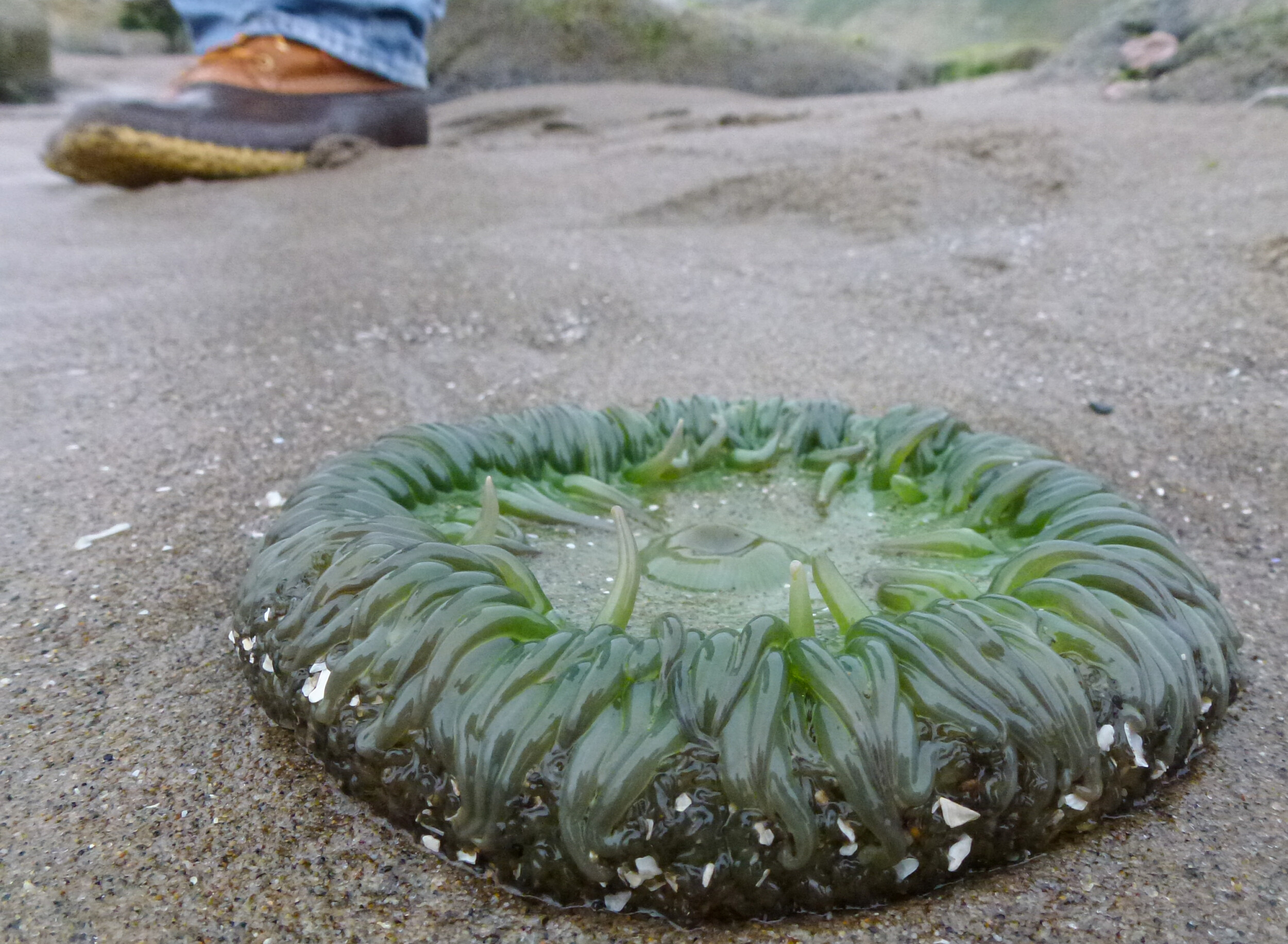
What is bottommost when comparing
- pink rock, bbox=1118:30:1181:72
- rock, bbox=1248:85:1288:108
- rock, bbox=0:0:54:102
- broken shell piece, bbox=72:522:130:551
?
rock, bbox=0:0:54:102

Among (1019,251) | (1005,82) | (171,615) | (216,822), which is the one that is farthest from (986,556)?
(1005,82)

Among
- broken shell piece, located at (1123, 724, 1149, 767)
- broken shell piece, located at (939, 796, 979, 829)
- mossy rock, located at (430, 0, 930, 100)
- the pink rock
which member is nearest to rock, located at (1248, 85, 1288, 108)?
the pink rock

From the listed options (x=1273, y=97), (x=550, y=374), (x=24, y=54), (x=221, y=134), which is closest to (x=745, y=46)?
(x=1273, y=97)

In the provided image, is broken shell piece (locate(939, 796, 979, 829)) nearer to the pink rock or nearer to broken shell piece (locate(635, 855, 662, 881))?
broken shell piece (locate(635, 855, 662, 881))

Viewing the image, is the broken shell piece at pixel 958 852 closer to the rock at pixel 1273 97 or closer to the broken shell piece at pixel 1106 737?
the broken shell piece at pixel 1106 737

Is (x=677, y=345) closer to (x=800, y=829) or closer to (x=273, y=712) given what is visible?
(x=273, y=712)

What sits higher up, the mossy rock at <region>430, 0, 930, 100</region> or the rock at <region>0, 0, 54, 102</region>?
the mossy rock at <region>430, 0, 930, 100</region>

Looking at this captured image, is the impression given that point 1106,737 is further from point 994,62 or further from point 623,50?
point 994,62
